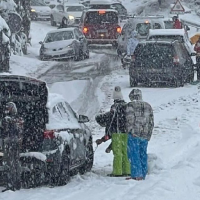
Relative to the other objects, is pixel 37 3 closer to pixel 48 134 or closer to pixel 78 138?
pixel 78 138

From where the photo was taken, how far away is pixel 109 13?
131 ft

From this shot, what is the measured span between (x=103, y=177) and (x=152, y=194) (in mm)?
1995

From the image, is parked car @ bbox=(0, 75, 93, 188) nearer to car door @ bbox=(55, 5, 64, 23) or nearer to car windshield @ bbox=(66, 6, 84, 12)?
car door @ bbox=(55, 5, 64, 23)

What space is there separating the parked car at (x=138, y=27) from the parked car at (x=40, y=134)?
21244 mm

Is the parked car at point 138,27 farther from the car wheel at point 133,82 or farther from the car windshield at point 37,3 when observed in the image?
the car windshield at point 37,3

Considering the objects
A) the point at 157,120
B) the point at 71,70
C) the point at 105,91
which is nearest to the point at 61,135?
the point at 157,120

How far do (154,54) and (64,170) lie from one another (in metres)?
13.3

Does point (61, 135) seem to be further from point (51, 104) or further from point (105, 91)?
point (105, 91)

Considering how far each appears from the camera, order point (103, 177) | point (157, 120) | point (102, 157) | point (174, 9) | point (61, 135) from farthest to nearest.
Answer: point (174, 9) < point (157, 120) < point (102, 157) < point (103, 177) < point (61, 135)

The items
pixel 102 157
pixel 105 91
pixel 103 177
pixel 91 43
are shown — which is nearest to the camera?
pixel 103 177

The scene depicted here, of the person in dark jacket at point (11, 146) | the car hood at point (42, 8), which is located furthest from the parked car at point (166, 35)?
the car hood at point (42, 8)

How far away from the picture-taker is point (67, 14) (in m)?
52.9

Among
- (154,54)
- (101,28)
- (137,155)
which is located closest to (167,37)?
(154,54)

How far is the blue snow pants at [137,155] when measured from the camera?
12977 millimetres
